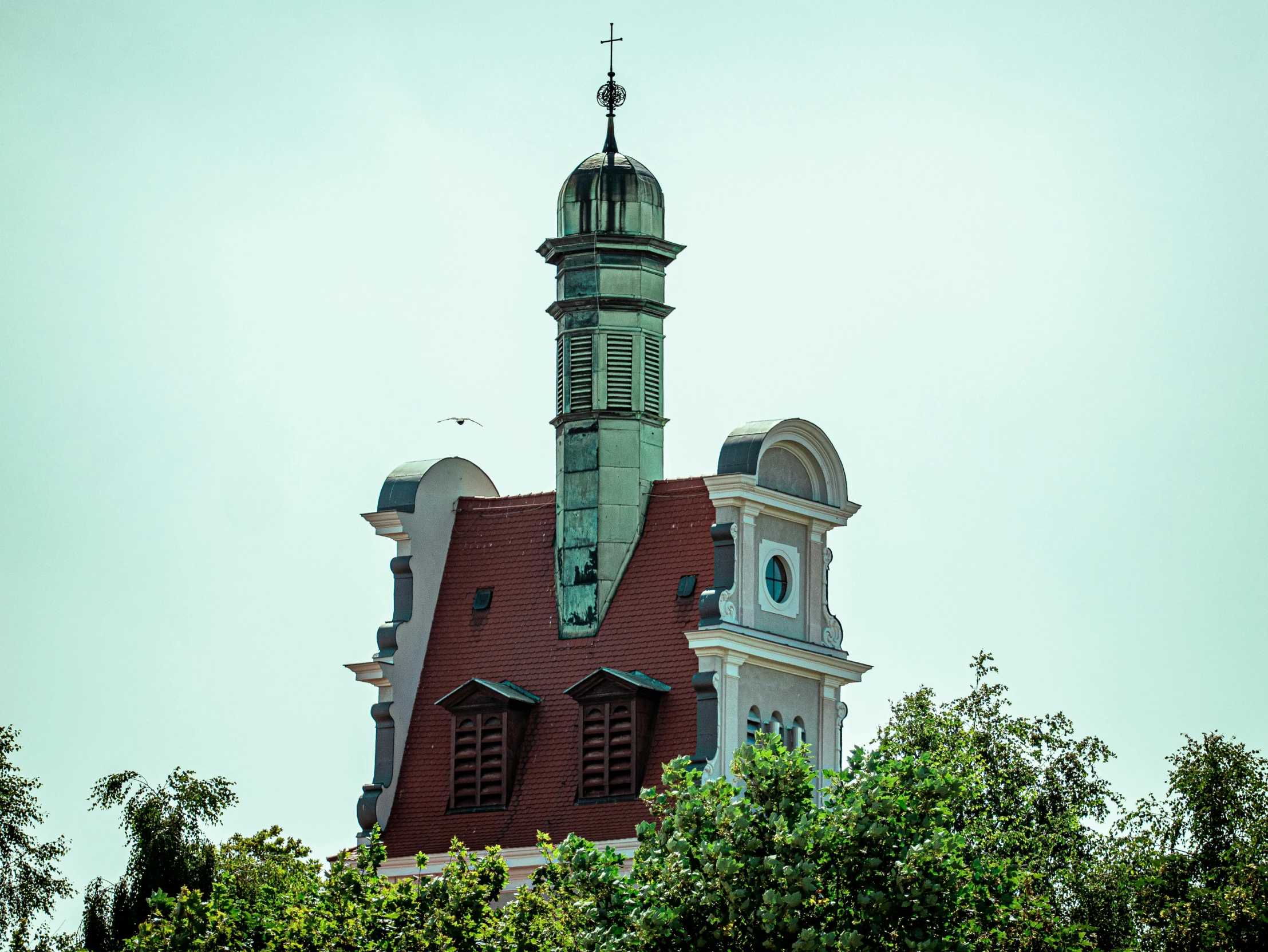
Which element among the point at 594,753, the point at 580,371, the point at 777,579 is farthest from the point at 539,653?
the point at 580,371

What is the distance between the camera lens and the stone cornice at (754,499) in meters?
59.6

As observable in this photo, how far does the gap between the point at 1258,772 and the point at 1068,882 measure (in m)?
5.00

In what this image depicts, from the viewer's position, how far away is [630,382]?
63000mm

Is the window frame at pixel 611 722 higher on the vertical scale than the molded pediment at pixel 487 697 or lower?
lower

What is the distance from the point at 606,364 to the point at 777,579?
5830mm

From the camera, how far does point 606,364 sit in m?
62.9

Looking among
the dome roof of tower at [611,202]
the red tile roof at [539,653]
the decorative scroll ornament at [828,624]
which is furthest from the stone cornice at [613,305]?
the decorative scroll ornament at [828,624]

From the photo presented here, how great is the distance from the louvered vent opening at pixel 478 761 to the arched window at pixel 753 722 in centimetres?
499

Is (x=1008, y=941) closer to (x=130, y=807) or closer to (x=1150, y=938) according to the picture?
(x=1150, y=938)

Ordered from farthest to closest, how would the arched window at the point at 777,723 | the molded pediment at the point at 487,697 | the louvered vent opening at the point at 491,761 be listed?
the molded pediment at the point at 487,697
the louvered vent opening at the point at 491,761
the arched window at the point at 777,723

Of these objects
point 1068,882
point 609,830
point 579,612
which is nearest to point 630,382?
point 579,612

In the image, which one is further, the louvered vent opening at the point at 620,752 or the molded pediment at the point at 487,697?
the molded pediment at the point at 487,697

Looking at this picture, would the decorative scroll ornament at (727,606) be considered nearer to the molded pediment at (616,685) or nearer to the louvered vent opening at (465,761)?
the molded pediment at (616,685)

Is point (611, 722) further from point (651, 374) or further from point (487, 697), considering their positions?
point (651, 374)
